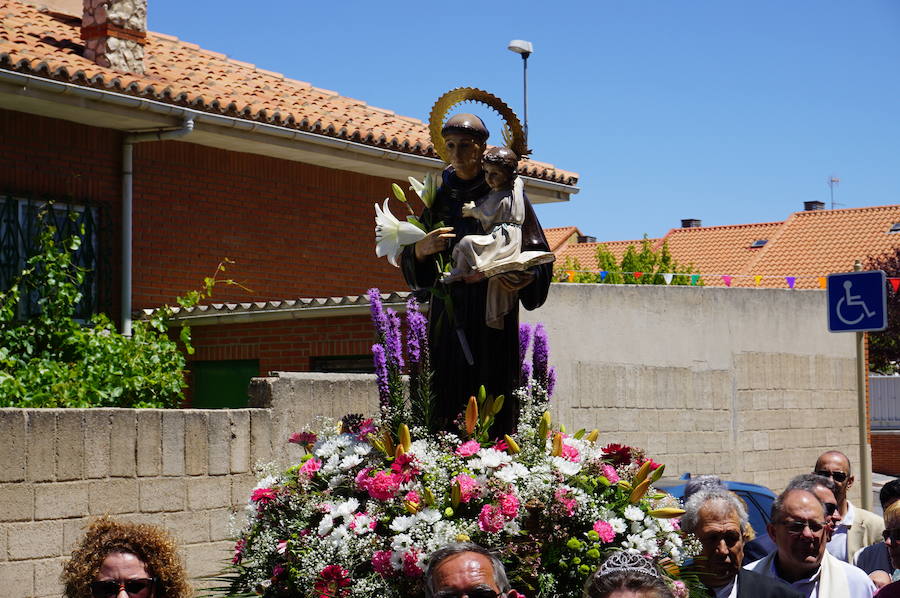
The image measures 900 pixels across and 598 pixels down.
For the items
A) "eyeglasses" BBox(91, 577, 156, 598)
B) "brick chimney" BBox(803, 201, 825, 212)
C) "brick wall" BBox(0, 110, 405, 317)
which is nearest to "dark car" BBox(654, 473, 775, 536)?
"eyeglasses" BBox(91, 577, 156, 598)

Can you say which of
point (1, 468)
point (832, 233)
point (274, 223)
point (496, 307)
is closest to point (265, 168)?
point (274, 223)

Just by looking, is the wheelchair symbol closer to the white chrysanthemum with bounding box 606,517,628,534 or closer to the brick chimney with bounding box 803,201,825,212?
the white chrysanthemum with bounding box 606,517,628,534

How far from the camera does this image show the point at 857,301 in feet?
32.7

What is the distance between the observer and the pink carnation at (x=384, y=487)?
5113mm

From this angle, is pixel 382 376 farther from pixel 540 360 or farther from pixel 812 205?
pixel 812 205

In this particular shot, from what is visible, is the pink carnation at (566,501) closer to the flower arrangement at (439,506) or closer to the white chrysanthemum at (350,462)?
the flower arrangement at (439,506)

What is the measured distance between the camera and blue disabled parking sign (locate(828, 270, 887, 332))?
9.77 meters

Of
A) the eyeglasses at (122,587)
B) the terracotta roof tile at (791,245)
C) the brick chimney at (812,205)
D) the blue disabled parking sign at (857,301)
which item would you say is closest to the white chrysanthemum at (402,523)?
the eyeglasses at (122,587)

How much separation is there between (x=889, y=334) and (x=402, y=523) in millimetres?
36064

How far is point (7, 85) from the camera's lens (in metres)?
11.2

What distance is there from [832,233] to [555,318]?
3114 centimetres

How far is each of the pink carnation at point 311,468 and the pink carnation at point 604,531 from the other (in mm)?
1344

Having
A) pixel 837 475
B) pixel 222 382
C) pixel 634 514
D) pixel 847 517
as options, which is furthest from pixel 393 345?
pixel 222 382

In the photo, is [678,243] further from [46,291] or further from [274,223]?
[46,291]
